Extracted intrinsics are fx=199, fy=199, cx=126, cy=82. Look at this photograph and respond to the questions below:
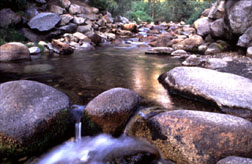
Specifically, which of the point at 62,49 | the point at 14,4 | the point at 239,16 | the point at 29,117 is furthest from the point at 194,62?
the point at 14,4

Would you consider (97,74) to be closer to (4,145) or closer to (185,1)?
(4,145)

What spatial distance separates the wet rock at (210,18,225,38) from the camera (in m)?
8.82

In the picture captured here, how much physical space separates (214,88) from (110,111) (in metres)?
1.96

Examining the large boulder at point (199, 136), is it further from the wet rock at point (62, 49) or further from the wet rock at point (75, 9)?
the wet rock at point (75, 9)

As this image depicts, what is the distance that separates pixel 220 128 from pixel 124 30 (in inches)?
631

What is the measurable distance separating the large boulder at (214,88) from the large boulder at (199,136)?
28.8 inches

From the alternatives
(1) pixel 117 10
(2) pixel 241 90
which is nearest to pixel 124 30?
(1) pixel 117 10

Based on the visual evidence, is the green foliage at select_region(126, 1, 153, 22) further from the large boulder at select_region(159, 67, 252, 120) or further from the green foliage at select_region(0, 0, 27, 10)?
the large boulder at select_region(159, 67, 252, 120)

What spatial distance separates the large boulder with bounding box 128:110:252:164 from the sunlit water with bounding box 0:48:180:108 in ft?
3.15

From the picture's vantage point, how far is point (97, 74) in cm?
563

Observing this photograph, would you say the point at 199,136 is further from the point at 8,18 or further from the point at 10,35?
the point at 8,18

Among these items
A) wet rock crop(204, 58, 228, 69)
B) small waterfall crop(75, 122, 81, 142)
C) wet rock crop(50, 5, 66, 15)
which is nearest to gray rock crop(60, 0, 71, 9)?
wet rock crop(50, 5, 66, 15)

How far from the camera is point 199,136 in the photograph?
7.83ft

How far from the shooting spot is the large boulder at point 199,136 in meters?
2.26
